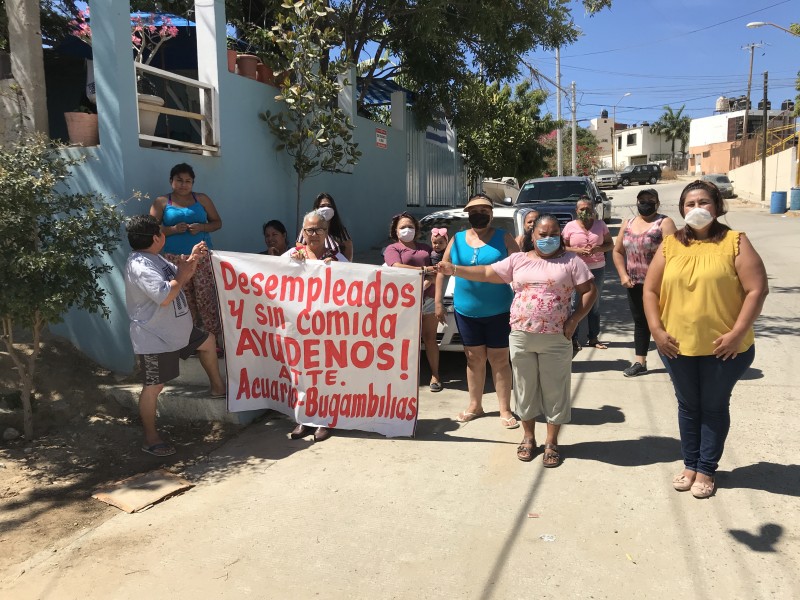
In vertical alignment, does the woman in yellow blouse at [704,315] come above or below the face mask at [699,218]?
below

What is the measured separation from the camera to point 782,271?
39.8 ft

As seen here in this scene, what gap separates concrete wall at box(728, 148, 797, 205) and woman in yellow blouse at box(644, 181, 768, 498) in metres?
34.1

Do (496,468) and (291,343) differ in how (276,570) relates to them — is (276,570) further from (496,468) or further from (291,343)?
(291,343)

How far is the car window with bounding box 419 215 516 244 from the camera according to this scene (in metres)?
7.66

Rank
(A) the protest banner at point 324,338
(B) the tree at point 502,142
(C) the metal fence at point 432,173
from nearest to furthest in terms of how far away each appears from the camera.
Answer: (A) the protest banner at point 324,338
(C) the metal fence at point 432,173
(B) the tree at point 502,142

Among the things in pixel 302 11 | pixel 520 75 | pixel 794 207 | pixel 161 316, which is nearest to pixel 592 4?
pixel 520 75

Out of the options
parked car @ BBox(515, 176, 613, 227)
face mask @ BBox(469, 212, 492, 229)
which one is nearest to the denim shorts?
face mask @ BBox(469, 212, 492, 229)

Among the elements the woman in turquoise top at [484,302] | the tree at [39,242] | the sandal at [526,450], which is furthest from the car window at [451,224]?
the tree at [39,242]

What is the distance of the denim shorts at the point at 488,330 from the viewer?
4.89m

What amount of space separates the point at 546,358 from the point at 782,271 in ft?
33.4

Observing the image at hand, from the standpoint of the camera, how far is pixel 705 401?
3736mm

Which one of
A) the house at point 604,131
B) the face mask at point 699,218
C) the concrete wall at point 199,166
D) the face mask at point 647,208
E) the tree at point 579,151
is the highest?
the house at point 604,131

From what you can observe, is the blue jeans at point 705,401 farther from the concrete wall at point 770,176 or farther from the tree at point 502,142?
the concrete wall at point 770,176

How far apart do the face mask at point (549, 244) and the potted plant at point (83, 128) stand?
3.96 m
